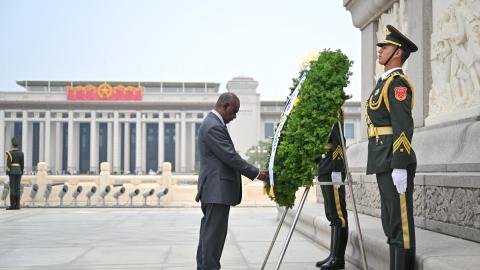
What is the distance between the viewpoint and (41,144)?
92.1m

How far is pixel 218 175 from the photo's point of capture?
4.59 m

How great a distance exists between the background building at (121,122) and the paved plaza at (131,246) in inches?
2926

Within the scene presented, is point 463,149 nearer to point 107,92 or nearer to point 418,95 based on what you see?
point 418,95

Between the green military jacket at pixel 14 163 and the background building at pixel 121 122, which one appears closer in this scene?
the green military jacket at pixel 14 163

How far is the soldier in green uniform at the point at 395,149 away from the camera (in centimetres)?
367

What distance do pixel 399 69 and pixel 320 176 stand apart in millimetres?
1582

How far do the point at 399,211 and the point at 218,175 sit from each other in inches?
59.6

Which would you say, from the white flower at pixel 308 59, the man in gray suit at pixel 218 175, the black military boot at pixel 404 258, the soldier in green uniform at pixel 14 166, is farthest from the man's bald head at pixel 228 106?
the soldier in green uniform at pixel 14 166

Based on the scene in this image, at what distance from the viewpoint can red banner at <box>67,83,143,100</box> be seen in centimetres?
8469

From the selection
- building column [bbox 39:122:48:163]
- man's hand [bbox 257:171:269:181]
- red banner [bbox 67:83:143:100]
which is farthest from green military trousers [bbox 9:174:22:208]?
building column [bbox 39:122:48:163]

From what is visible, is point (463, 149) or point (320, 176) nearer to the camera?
point (463, 149)

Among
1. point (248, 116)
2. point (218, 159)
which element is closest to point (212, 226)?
point (218, 159)

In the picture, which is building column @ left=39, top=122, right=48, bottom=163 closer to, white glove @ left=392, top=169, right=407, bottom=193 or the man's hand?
the man's hand

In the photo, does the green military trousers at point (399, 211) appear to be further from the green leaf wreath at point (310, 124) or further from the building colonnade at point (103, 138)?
the building colonnade at point (103, 138)
